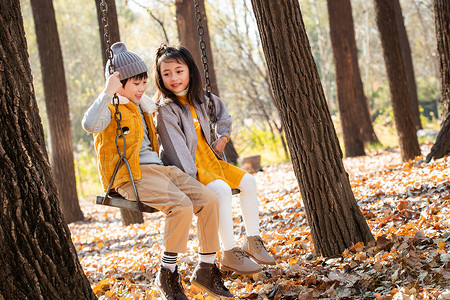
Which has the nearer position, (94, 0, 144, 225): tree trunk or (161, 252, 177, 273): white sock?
(161, 252, 177, 273): white sock

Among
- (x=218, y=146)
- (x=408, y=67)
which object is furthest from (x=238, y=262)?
(x=408, y=67)

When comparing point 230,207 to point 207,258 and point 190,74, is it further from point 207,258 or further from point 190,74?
point 190,74

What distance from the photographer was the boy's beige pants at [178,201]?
327 centimetres

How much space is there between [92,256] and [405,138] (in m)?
5.38

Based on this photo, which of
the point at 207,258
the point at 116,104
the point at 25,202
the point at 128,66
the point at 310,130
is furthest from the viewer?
the point at 310,130

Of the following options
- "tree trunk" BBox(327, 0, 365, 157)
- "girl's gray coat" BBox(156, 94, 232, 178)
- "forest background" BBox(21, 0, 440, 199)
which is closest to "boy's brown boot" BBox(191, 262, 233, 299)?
"girl's gray coat" BBox(156, 94, 232, 178)

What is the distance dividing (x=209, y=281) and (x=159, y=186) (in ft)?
2.37

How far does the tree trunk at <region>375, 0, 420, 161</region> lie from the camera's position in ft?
28.5

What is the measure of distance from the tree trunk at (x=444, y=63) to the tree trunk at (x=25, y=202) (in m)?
5.43

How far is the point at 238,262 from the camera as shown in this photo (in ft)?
11.6

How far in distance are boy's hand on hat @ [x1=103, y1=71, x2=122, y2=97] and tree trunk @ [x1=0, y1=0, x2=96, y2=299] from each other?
70 centimetres

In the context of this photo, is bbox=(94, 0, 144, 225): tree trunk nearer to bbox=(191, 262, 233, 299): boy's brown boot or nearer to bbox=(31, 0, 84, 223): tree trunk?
bbox=(31, 0, 84, 223): tree trunk

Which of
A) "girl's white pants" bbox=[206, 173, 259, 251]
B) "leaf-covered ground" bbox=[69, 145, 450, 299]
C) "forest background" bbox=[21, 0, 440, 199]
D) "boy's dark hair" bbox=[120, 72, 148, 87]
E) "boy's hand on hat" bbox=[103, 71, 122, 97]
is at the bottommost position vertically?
"leaf-covered ground" bbox=[69, 145, 450, 299]

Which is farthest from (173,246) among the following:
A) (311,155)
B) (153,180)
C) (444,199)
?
(444,199)
